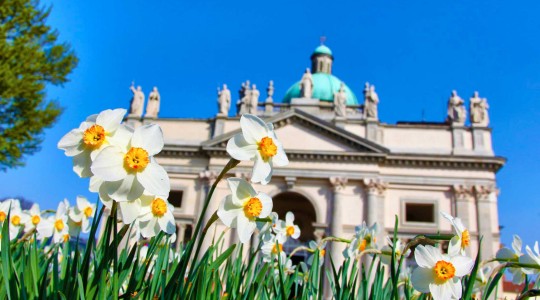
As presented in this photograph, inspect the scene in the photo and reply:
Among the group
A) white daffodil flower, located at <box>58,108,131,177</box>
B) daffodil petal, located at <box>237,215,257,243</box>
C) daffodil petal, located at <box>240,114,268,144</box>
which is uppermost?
daffodil petal, located at <box>240,114,268,144</box>

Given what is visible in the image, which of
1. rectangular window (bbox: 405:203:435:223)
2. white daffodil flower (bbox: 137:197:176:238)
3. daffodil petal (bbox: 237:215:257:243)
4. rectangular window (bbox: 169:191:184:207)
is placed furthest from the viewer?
rectangular window (bbox: 169:191:184:207)

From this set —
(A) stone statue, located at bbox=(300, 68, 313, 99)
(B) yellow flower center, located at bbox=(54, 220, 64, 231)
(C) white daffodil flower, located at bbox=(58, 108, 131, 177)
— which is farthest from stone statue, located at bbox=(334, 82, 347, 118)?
(C) white daffodil flower, located at bbox=(58, 108, 131, 177)

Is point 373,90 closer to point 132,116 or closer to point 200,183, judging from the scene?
point 200,183

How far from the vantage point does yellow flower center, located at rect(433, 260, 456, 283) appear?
63.9 inches

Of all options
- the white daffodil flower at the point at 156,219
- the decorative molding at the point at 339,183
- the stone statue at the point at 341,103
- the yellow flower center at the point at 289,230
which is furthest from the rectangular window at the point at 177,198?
the white daffodil flower at the point at 156,219

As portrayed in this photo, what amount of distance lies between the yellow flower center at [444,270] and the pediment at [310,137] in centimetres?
2028

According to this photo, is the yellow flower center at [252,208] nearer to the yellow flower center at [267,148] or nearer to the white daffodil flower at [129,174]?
the yellow flower center at [267,148]

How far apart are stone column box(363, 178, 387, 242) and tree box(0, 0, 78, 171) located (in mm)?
13839

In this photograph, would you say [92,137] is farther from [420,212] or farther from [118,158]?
[420,212]

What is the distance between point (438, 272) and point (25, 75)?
15404 millimetres

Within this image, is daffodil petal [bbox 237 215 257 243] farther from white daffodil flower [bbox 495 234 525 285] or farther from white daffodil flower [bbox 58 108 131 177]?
white daffodil flower [bbox 495 234 525 285]

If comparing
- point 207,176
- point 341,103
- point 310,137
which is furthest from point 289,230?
point 341,103

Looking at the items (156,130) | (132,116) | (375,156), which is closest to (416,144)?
(375,156)

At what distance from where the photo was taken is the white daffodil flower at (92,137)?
4.63ft
